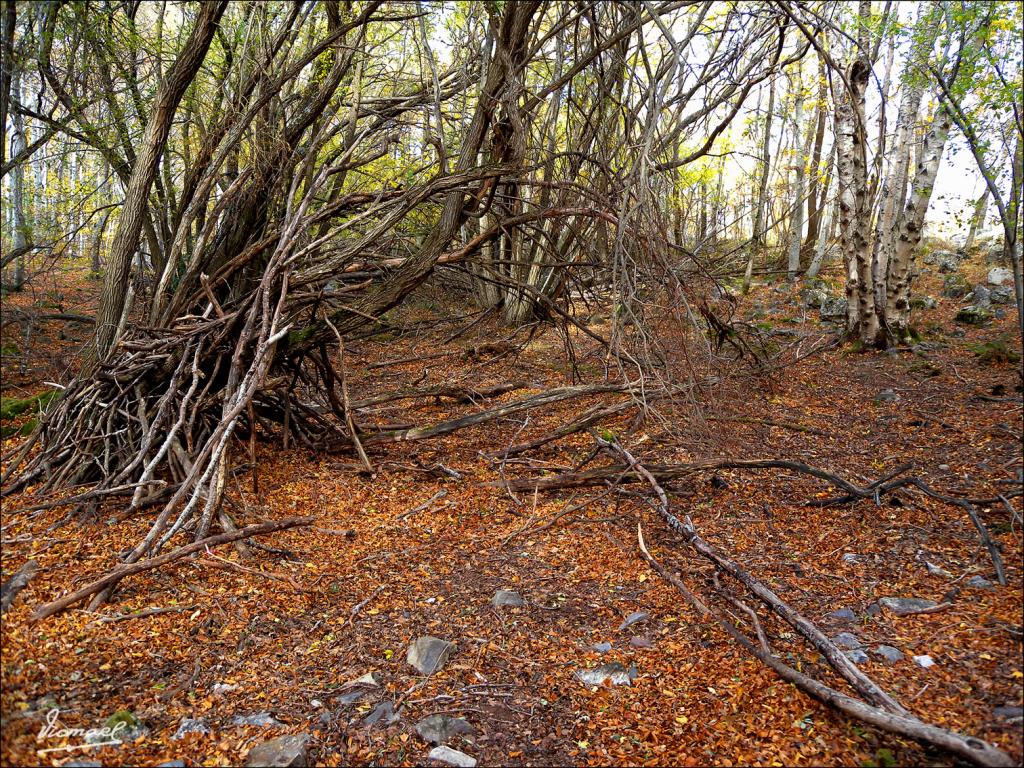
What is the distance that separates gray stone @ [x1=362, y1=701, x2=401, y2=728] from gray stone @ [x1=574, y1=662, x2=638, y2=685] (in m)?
0.84

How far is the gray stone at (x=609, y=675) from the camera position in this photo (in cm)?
298

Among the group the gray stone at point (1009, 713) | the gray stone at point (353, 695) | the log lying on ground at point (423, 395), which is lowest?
the gray stone at point (353, 695)

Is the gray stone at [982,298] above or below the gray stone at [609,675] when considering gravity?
above

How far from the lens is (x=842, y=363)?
912cm

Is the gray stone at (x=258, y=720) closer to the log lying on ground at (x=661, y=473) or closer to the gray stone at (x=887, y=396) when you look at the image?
the log lying on ground at (x=661, y=473)

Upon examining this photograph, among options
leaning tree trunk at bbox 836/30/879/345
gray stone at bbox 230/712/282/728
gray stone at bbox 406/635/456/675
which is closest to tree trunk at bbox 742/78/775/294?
leaning tree trunk at bbox 836/30/879/345

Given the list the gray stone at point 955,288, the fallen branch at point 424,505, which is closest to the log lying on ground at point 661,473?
the fallen branch at point 424,505

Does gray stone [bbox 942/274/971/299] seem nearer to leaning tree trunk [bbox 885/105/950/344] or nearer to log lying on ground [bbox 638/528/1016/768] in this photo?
leaning tree trunk [bbox 885/105/950/344]

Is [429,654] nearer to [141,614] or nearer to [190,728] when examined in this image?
[190,728]

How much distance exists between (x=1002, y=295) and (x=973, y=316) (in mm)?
1810

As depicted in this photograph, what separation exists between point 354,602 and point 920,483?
11.8 ft

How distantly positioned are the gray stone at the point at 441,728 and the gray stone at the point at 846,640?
173 cm

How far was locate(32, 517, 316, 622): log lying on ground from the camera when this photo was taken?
3.16m

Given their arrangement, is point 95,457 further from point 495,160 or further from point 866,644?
point 866,644
